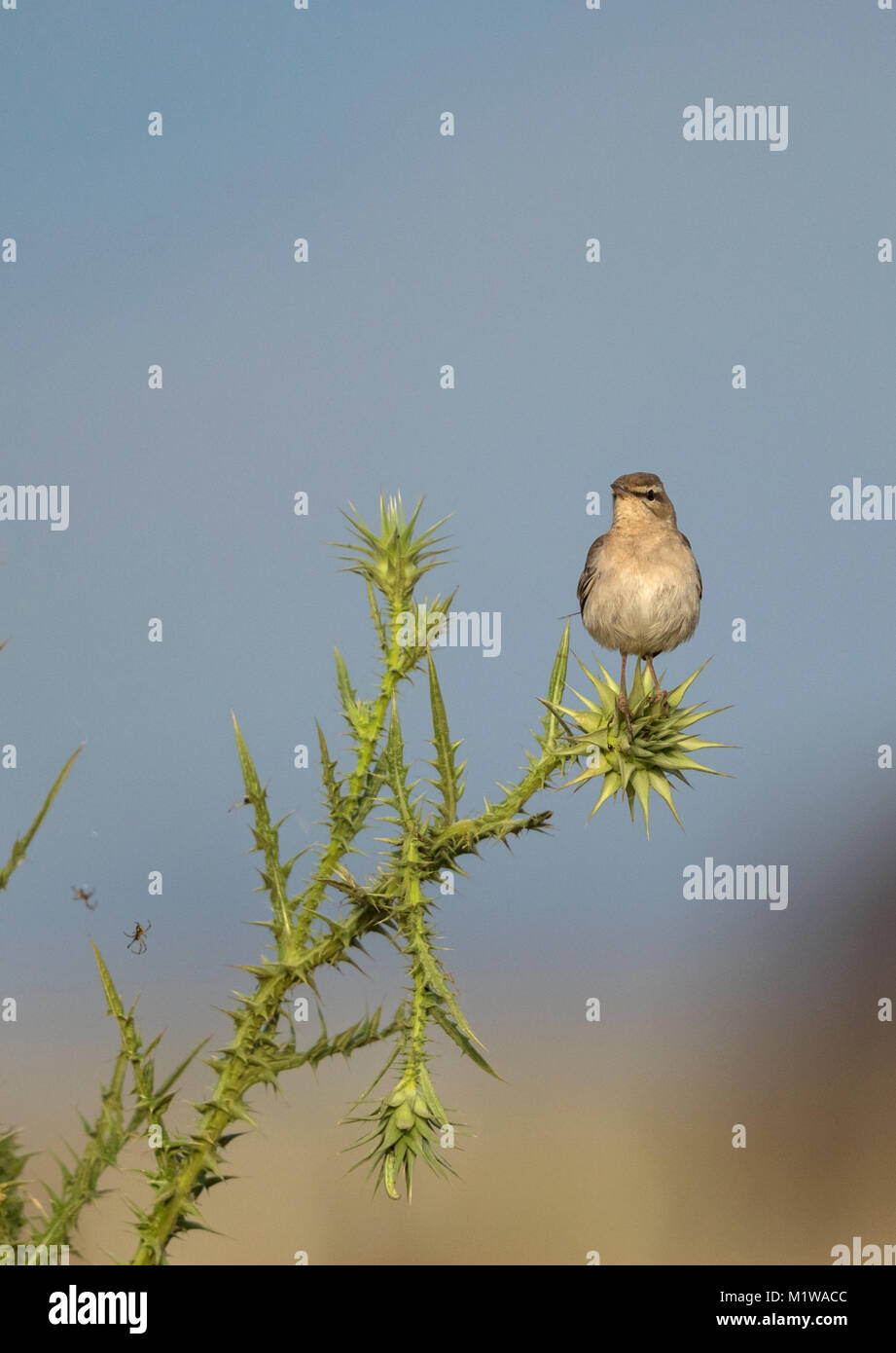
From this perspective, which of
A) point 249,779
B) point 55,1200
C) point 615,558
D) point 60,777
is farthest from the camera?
point 615,558

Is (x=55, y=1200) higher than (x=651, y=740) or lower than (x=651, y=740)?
lower

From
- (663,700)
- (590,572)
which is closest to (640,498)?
(590,572)

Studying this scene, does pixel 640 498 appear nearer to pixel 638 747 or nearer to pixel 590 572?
pixel 590 572

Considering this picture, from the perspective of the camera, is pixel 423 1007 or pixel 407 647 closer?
pixel 423 1007

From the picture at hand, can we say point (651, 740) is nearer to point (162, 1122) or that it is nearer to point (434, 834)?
point (434, 834)

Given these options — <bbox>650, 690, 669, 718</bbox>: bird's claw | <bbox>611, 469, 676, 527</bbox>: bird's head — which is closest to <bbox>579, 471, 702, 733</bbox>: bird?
<bbox>611, 469, 676, 527</bbox>: bird's head

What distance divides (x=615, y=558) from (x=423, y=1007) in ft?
11.8

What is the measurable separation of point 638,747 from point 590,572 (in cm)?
273

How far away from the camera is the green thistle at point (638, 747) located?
5.43 m

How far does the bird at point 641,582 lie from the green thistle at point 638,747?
175 centimetres

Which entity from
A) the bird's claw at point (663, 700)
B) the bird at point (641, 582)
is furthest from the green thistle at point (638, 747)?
the bird at point (641, 582)

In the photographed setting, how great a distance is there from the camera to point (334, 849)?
17.9 feet

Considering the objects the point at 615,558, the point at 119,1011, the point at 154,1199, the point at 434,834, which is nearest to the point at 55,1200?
the point at 154,1199

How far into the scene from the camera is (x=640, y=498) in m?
8.12
